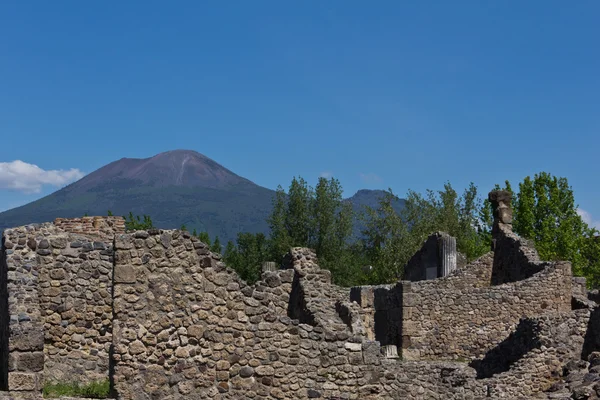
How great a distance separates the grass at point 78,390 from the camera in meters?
12.9

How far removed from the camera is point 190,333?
486 inches

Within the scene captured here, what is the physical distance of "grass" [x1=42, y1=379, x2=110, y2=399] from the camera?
42.2 ft

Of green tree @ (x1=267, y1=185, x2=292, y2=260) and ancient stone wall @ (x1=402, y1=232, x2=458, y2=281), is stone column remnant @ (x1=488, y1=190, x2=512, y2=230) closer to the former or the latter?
ancient stone wall @ (x1=402, y1=232, x2=458, y2=281)

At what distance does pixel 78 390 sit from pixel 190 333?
2322 mm

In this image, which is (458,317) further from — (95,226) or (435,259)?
(95,226)

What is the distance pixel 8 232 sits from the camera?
15.1 meters

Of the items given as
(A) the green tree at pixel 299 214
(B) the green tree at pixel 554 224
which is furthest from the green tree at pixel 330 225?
(B) the green tree at pixel 554 224

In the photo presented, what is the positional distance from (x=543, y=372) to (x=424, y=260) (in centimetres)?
1538

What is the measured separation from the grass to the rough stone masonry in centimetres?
60

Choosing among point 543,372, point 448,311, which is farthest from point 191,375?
point 448,311

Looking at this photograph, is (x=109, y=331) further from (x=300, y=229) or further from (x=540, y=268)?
(x=300, y=229)

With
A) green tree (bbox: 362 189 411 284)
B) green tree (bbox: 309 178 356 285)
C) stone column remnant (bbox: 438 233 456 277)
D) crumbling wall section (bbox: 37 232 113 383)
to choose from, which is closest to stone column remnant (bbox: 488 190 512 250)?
stone column remnant (bbox: 438 233 456 277)

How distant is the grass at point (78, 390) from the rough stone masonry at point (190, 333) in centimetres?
60

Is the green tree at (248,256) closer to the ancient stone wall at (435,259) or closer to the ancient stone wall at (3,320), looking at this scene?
the ancient stone wall at (435,259)
